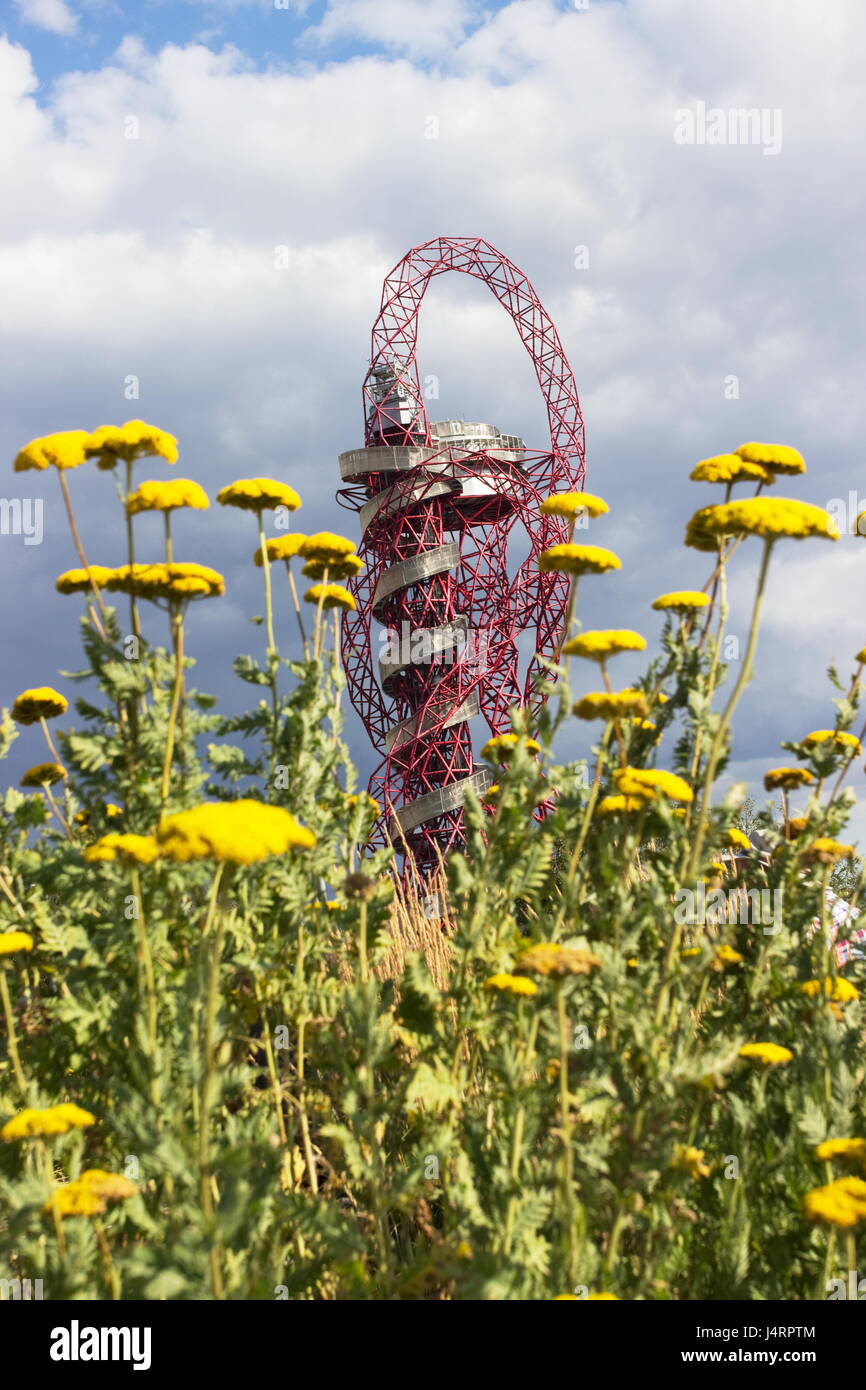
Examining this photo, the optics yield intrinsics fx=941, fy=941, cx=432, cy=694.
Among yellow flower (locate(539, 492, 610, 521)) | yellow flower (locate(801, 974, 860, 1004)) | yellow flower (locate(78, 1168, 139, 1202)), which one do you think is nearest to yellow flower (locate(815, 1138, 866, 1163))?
yellow flower (locate(801, 974, 860, 1004))

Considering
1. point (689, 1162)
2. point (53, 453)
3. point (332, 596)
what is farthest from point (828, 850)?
point (53, 453)

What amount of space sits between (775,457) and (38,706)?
10.0 feet

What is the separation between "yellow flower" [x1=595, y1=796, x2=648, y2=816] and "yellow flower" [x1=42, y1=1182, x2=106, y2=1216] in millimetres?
1754

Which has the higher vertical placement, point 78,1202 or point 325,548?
point 325,548

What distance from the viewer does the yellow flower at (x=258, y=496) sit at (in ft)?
11.6

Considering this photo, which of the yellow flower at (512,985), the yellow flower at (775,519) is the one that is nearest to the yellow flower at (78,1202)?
the yellow flower at (512,985)

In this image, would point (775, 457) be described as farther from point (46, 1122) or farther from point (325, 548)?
point (46, 1122)

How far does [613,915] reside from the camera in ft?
10.4

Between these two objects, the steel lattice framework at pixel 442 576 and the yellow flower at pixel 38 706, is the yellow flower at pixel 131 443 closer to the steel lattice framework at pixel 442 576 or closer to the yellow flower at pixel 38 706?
the yellow flower at pixel 38 706

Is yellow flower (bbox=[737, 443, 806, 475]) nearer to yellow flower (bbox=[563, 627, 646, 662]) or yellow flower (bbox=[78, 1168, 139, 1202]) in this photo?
yellow flower (bbox=[563, 627, 646, 662])

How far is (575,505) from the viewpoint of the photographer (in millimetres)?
3273

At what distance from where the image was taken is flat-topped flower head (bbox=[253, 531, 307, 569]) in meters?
3.79

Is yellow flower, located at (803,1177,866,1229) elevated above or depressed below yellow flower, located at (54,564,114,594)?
below
